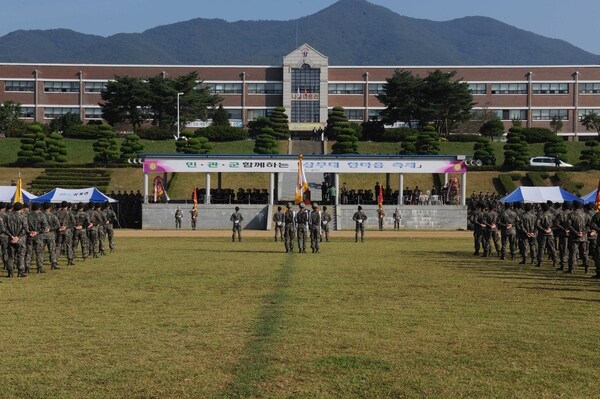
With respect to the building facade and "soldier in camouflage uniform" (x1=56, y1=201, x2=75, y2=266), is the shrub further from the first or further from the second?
"soldier in camouflage uniform" (x1=56, y1=201, x2=75, y2=266)

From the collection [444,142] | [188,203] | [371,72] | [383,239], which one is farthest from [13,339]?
[371,72]

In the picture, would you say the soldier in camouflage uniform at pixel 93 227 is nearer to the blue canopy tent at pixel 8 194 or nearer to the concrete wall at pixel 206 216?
the blue canopy tent at pixel 8 194

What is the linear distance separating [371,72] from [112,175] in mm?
45957

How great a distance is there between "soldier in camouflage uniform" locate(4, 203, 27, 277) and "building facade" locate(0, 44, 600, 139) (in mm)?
85470

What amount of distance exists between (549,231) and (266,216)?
27.6 m

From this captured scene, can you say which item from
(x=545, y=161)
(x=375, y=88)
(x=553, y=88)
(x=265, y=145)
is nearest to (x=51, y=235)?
(x=265, y=145)

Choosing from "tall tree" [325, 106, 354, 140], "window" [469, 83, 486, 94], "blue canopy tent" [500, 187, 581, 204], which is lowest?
"blue canopy tent" [500, 187, 581, 204]

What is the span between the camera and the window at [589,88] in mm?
108188

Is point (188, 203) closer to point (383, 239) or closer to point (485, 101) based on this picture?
point (383, 239)

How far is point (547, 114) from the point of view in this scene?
108312 millimetres

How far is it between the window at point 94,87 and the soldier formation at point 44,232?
79673 mm

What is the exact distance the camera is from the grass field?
1030 cm

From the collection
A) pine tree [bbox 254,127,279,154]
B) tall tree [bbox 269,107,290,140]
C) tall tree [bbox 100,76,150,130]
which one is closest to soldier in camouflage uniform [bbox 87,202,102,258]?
pine tree [bbox 254,127,279,154]

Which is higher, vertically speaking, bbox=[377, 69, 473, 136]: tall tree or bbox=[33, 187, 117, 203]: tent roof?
bbox=[377, 69, 473, 136]: tall tree
